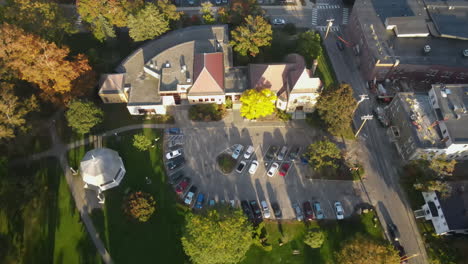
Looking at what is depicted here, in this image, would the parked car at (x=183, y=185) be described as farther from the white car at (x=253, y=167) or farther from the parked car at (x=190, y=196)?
the white car at (x=253, y=167)

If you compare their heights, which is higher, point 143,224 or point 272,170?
point 272,170

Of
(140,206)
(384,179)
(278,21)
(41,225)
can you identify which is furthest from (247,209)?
(278,21)

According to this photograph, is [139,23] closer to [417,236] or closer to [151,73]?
[151,73]

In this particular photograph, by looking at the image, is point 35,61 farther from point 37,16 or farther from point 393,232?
point 393,232

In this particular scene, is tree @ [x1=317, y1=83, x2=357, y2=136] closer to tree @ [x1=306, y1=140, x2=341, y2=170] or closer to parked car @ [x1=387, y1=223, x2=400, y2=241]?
tree @ [x1=306, y1=140, x2=341, y2=170]

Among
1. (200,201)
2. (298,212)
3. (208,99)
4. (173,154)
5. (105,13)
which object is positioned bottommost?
(298,212)

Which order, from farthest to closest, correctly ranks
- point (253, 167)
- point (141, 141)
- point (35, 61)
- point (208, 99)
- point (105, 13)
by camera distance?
1. point (105, 13)
2. point (208, 99)
3. point (141, 141)
4. point (253, 167)
5. point (35, 61)


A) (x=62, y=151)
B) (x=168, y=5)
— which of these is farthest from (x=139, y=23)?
(x=62, y=151)
